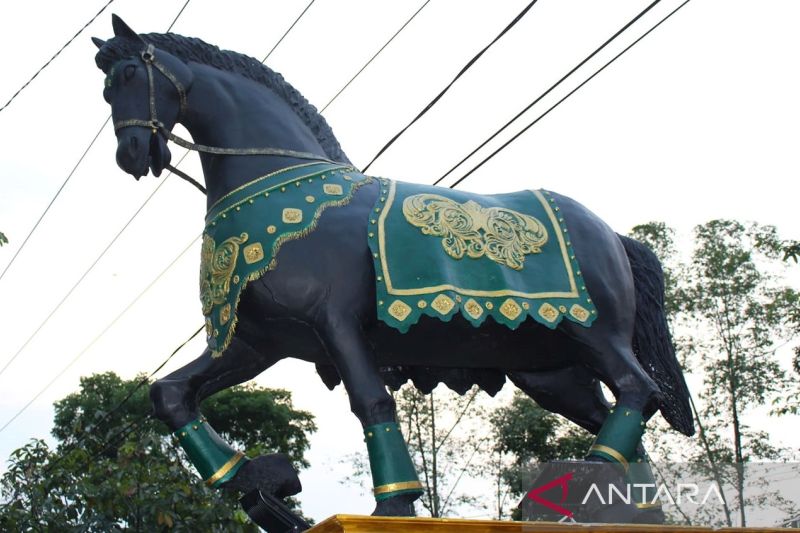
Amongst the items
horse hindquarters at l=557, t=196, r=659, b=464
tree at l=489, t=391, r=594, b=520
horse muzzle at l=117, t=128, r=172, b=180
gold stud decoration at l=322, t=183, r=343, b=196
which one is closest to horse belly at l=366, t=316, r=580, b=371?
horse hindquarters at l=557, t=196, r=659, b=464

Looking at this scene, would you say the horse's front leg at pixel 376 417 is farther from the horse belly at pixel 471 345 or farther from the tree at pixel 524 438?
the tree at pixel 524 438

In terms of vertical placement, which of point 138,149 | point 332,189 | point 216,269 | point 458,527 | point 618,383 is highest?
point 138,149

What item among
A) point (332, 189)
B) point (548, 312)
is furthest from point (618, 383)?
point (332, 189)

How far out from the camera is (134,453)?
1230cm

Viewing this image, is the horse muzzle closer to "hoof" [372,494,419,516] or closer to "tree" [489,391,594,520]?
"hoof" [372,494,419,516]

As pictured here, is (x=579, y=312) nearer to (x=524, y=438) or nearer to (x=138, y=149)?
(x=138, y=149)

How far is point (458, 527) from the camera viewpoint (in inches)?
174

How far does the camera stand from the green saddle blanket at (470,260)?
16.2ft

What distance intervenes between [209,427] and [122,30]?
1941mm

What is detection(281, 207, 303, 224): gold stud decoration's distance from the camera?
5.03 metres

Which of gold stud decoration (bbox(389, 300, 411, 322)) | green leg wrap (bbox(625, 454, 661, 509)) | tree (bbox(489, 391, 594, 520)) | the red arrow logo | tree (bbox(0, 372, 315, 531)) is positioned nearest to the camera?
gold stud decoration (bbox(389, 300, 411, 322))

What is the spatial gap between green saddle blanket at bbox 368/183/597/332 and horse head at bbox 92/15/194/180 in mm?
1051

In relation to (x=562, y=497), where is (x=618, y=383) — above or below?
above

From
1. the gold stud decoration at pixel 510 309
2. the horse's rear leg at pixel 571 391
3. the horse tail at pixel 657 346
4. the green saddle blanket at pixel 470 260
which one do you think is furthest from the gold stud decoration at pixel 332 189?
the horse tail at pixel 657 346
